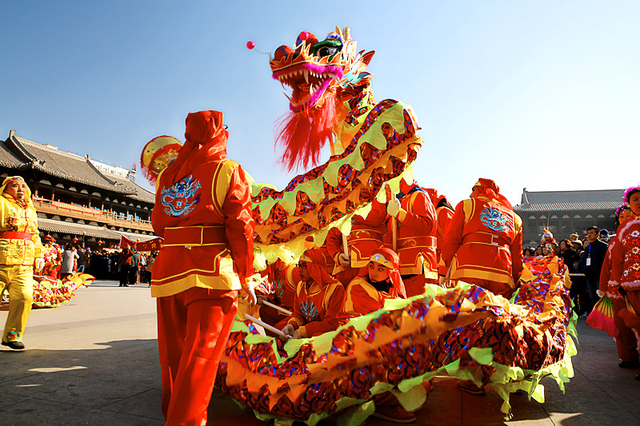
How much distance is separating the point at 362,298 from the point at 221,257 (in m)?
0.93

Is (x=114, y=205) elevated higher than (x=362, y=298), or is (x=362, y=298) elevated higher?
(x=114, y=205)

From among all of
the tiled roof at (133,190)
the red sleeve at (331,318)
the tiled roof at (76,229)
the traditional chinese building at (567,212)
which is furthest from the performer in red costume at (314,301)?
the traditional chinese building at (567,212)

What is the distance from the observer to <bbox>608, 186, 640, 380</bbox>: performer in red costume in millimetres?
3672

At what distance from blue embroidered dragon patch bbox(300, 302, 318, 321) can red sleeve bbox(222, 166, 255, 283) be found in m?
0.96

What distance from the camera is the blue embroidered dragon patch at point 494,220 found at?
11.4 feet

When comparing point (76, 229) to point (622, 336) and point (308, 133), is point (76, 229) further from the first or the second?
point (622, 336)

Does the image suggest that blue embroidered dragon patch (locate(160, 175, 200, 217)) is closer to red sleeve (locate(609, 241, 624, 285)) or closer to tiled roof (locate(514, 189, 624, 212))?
red sleeve (locate(609, 241, 624, 285))

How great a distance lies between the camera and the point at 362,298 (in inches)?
101

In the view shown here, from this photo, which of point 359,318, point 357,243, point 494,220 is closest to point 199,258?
point 359,318

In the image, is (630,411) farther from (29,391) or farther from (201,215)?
(29,391)

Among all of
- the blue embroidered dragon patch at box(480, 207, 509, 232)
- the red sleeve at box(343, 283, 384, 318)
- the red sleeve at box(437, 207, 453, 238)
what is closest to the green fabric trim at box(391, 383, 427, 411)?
the red sleeve at box(343, 283, 384, 318)

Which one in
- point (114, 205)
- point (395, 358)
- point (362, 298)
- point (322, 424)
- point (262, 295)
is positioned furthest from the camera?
point (114, 205)

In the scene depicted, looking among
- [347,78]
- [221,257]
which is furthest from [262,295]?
[347,78]

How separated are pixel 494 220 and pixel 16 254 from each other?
4.59 m
